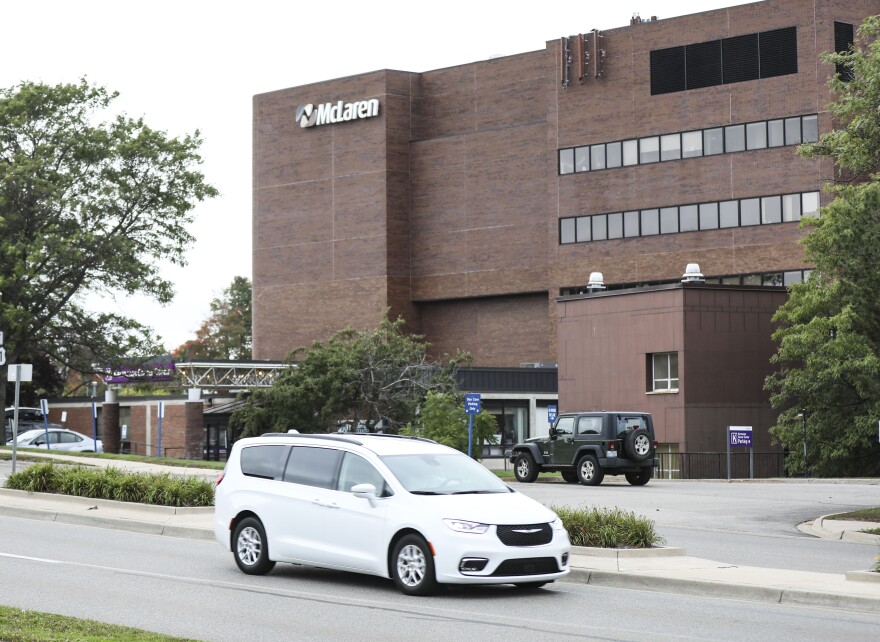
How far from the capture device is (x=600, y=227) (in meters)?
65.4

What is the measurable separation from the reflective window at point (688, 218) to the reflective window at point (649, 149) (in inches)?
110

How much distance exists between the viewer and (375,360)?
50.9 metres

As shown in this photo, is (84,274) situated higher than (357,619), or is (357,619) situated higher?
(84,274)

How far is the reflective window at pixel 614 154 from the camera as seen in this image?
64.6m

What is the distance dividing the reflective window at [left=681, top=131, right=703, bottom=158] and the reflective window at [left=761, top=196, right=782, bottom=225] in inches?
159

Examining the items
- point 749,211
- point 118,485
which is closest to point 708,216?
point 749,211

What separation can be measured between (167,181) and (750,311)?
21.8m

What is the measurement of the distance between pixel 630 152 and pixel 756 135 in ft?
20.8

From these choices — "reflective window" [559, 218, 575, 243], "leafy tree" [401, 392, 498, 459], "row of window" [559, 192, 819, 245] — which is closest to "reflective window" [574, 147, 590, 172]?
"row of window" [559, 192, 819, 245]

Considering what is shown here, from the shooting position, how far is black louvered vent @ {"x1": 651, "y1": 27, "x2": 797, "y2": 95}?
2370 inches

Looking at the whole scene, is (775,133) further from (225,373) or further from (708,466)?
(225,373)

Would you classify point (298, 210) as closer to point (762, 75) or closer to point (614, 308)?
point (762, 75)

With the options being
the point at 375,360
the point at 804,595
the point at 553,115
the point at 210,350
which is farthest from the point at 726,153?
the point at 210,350

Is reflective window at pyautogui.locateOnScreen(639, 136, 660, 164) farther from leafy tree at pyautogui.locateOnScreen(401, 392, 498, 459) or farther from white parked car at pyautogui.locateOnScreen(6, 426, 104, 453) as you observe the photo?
white parked car at pyautogui.locateOnScreen(6, 426, 104, 453)
